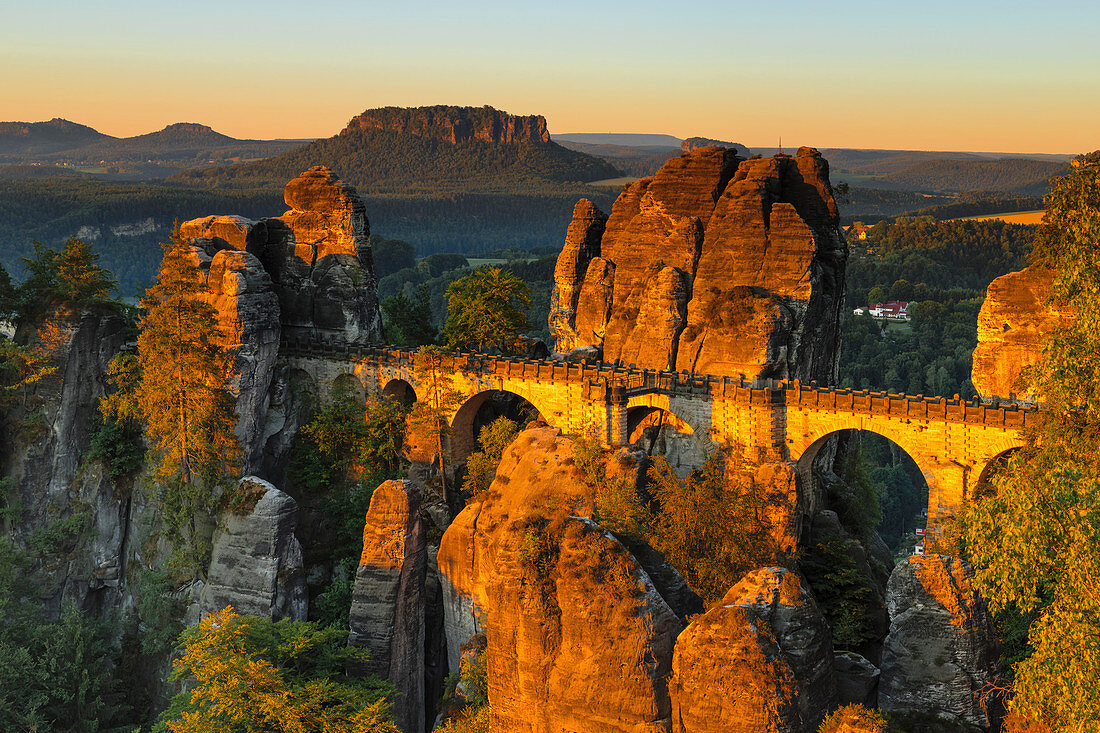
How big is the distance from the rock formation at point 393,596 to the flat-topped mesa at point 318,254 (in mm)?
18491

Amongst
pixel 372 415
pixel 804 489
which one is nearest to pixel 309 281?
pixel 372 415

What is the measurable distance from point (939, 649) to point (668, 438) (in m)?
25.6

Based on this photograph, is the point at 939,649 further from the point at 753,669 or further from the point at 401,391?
the point at 401,391

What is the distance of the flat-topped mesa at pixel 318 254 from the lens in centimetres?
4991

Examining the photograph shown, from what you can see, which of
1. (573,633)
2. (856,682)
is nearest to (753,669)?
(573,633)

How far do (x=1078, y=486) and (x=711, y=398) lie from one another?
23611mm

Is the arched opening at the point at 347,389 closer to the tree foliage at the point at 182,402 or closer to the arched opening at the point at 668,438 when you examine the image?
the tree foliage at the point at 182,402

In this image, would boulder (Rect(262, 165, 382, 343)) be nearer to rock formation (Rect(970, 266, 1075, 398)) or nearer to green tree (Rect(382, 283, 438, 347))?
green tree (Rect(382, 283, 438, 347))

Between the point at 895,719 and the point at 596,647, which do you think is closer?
the point at 596,647

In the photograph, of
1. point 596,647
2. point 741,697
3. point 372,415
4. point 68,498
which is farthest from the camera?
point 372,415

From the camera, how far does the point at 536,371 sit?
142 ft

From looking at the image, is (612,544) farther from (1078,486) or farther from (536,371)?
(536,371)

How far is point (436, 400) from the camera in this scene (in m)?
46.0

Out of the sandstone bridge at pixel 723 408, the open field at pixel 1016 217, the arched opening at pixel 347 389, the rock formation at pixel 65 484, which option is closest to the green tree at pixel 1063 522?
the sandstone bridge at pixel 723 408
